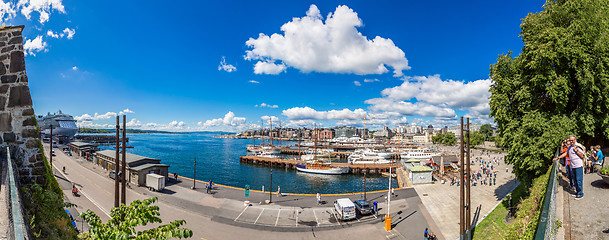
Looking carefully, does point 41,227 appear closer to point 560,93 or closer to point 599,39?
point 560,93

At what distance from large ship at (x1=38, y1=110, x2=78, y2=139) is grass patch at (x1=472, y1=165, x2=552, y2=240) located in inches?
5090

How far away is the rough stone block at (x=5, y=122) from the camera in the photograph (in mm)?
4445

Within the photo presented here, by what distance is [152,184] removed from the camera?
2580 centimetres

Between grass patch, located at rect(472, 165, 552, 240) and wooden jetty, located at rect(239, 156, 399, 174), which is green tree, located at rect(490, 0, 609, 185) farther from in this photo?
wooden jetty, located at rect(239, 156, 399, 174)

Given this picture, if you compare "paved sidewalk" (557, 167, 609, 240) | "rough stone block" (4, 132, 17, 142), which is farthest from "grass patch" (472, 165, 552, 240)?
"rough stone block" (4, 132, 17, 142)

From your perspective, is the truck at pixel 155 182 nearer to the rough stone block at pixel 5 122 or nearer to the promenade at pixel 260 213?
the promenade at pixel 260 213

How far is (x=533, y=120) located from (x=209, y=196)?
25.7 meters

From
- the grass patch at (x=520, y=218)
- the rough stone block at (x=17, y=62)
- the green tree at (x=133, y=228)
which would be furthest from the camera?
the grass patch at (x=520, y=218)

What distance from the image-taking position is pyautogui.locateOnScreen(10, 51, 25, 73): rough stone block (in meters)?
4.55

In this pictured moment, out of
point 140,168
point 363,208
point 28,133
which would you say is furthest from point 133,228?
point 140,168

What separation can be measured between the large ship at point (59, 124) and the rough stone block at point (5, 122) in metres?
123

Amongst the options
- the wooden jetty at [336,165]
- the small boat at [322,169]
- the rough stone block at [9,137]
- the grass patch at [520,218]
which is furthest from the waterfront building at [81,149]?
the grass patch at [520,218]

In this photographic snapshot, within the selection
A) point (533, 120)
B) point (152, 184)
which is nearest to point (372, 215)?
point (533, 120)

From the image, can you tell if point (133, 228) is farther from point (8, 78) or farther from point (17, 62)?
point (17, 62)
